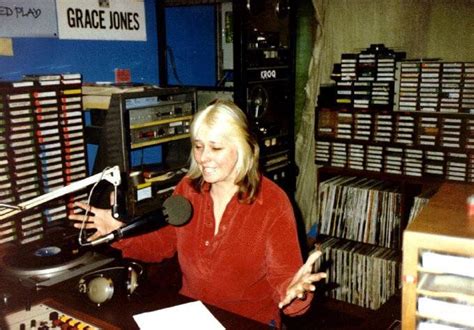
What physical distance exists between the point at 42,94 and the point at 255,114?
124cm

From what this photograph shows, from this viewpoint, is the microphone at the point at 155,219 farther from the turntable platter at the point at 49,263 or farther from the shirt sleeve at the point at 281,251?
the turntable platter at the point at 49,263

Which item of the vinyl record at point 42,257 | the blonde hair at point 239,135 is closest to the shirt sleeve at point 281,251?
the blonde hair at point 239,135

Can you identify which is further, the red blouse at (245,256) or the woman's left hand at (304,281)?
the red blouse at (245,256)

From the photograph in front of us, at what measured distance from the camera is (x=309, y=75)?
3795mm

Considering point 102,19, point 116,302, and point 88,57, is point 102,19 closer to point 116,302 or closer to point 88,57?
point 88,57

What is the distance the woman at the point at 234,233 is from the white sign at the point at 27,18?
1.21m

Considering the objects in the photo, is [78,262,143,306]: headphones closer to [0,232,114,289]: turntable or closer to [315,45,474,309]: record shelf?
[0,232,114,289]: turntable

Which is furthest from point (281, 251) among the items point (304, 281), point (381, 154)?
point (381, 154)

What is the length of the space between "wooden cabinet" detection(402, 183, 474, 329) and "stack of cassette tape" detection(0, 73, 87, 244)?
1806 mm

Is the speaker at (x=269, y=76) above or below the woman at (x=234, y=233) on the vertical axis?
above

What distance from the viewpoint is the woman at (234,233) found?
1.91 m

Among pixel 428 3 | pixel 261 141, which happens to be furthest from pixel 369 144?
pixel 428 3

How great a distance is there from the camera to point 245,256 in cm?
193

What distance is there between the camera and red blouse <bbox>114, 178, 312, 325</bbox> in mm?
1911
